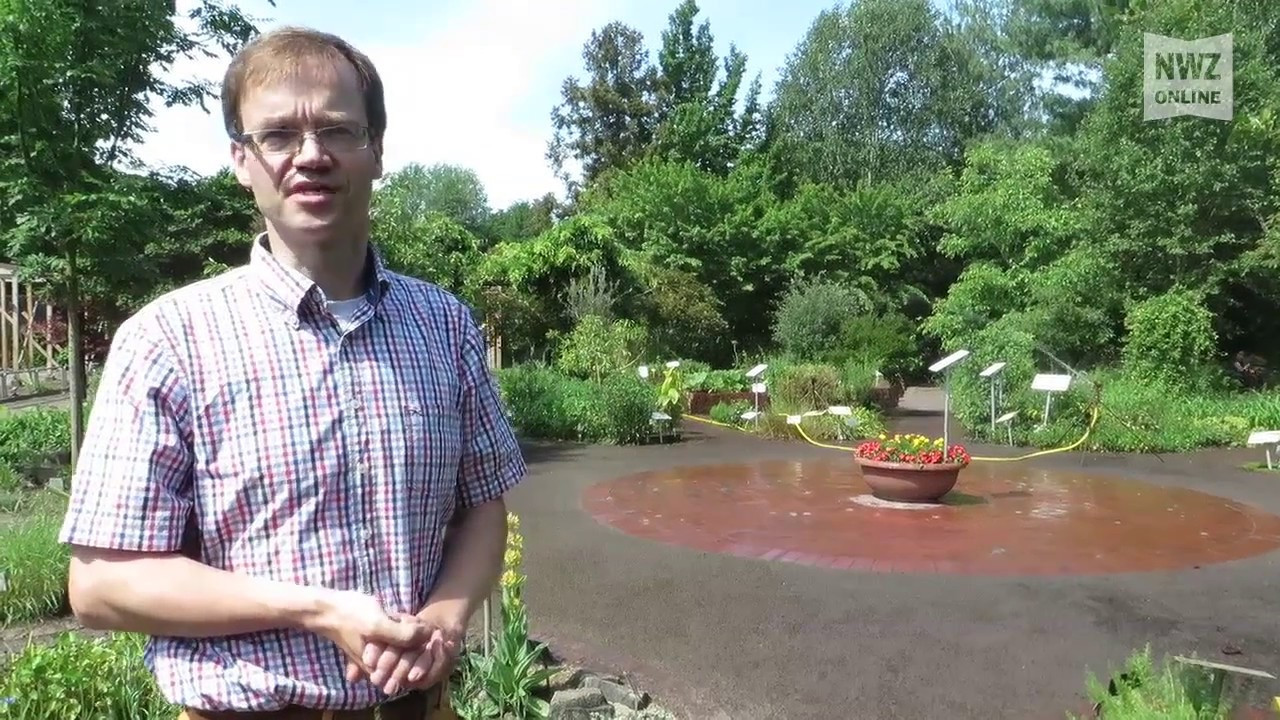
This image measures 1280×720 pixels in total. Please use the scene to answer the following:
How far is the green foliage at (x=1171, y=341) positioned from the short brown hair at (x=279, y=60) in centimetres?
1699

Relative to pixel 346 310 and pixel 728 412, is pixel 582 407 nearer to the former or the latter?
pixel 728 412

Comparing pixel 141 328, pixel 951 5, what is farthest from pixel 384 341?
pixel 951 5

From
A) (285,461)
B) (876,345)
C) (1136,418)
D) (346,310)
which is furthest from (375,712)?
(876,345)

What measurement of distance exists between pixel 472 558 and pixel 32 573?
4.12m

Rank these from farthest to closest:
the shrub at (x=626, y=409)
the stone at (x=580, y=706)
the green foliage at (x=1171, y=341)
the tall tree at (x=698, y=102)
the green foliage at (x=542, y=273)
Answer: the tall tree at (x=698, y=102), the green foliage at (x=542, y=273), the green foliage at (x=1171, y=341), the shrub at (x=626, y=409), the stone at (x=580, y=706)

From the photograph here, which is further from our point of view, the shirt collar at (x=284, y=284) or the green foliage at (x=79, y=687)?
the green foliage at (x=79, y=687)

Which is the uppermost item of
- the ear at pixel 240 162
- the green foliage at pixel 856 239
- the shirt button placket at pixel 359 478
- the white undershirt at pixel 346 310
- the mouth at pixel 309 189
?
the green foliage at pixel 856 239

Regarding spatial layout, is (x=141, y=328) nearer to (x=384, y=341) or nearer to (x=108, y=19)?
(x=384, y=341)

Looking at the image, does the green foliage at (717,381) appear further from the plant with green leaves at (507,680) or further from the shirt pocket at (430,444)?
the shirt pocket at (430,444)

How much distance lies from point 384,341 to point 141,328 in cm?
30

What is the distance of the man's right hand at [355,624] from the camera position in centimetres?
122

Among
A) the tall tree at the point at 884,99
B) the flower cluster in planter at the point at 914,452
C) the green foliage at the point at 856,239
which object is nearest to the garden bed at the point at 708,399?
the green foliage at the point at 856,239

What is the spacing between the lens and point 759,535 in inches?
305

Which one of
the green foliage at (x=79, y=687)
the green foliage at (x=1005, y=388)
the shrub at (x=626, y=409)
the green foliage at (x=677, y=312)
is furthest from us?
the green foliage at (x=677, y=312)
